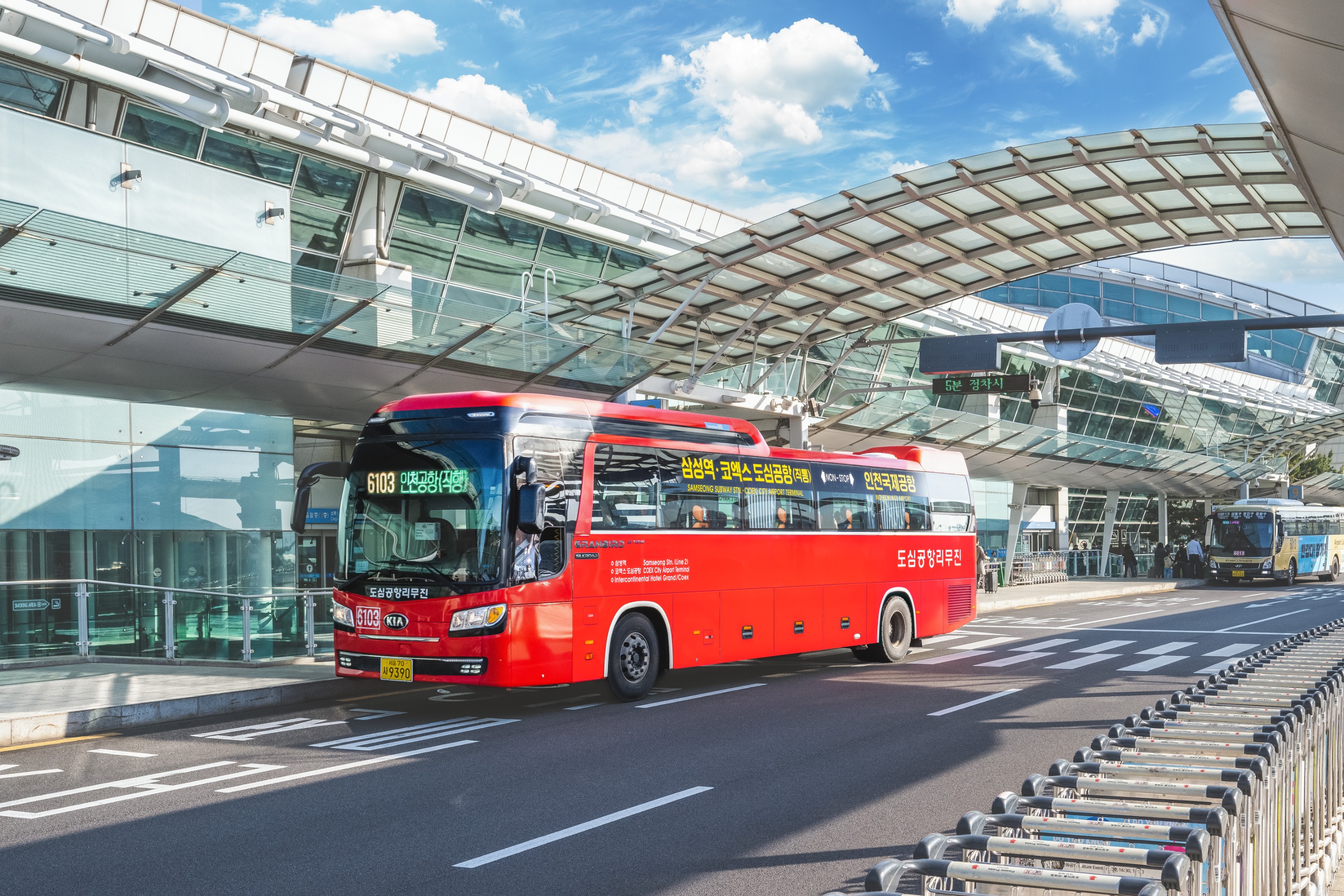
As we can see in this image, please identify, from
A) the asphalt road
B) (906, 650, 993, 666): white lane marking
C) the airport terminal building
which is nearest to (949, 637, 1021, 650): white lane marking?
(906, 650, 993, 666): white lane marking

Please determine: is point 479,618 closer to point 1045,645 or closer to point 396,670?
point 396,670

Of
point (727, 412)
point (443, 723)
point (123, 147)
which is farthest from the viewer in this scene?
point (727, 412)

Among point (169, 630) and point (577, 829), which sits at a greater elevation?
point (169, 630)

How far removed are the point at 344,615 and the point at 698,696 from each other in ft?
14.1

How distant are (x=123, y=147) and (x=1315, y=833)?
18.3 m

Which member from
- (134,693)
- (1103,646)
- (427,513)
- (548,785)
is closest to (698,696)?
(427,513)

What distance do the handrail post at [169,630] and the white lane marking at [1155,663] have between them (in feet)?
43.7

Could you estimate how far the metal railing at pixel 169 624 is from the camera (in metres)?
16.2

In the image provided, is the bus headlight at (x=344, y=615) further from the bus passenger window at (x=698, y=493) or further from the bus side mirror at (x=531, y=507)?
the bus passenger window at (x=698, y=493)

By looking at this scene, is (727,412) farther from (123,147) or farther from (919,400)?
(123,147)

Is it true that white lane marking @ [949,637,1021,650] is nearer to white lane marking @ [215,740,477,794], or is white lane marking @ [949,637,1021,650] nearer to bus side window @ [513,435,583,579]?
bus side window @ [513,435,583,579]

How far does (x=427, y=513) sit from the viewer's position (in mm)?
12219

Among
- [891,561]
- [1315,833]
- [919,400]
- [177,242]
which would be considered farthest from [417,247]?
[1315,833]

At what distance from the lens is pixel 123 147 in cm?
1798
